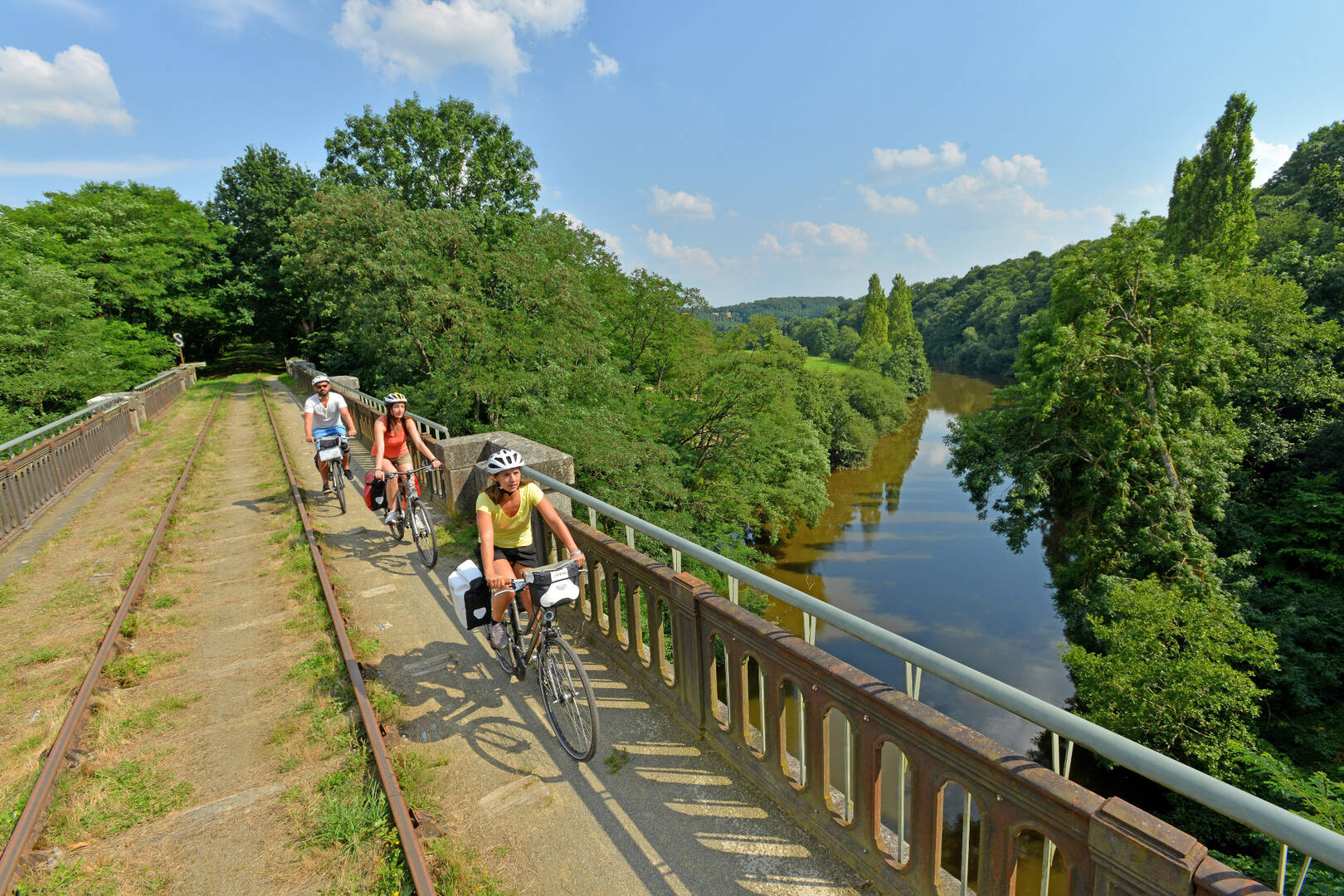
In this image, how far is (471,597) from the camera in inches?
175

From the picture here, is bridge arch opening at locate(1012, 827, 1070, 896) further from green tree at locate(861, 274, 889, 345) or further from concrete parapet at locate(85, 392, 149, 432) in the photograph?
green tree at locate(861, 274, 889, 345)

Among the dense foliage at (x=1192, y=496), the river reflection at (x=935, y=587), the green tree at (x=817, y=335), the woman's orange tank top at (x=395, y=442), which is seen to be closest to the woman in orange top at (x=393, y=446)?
the woman's orange tank top at (x=395, y=442)

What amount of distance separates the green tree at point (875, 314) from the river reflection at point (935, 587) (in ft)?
128

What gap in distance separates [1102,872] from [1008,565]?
31.1m

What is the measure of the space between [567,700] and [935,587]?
26484 mm

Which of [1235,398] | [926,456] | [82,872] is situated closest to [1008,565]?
[1235,398]

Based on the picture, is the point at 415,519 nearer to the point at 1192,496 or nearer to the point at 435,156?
the point at 1192,496

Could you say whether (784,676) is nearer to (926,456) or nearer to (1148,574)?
(1148,574)

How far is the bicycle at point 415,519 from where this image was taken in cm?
740

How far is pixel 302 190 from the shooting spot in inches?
1804

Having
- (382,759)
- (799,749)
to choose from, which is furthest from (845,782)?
(382,759)

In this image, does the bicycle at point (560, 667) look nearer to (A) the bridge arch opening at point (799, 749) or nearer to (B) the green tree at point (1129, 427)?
(A) the bridge arch opening at point (799, 749)

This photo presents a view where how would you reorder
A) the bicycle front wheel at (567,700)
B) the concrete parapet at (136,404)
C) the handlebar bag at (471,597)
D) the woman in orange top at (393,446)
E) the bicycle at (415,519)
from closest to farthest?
1. the bicycle front wheel at (567,700)
2. the handlebar bag at (471,597)
3. the bicycle at (415,519)
4. the woman in orange top at (393,446)
5. the concrete parapet at (136,404)

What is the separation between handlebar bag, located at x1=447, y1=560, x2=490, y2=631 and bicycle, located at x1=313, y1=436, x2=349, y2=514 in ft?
20.6
